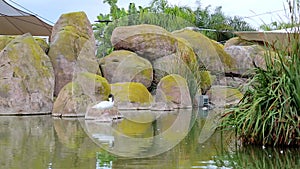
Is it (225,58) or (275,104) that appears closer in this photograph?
(275,104)

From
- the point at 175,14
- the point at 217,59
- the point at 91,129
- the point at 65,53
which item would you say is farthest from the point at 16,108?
the point at 175,14

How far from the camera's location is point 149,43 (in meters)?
17.2

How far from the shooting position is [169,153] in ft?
19.5

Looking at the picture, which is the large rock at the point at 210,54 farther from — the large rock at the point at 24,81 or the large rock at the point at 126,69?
the large rock at the point at 24,81

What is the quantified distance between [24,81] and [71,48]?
7.32ft

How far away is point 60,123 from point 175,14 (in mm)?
15730

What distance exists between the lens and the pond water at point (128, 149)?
524 centimetres

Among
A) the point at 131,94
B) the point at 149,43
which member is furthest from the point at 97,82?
the point at 149,43

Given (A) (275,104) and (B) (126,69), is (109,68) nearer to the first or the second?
(B) (126,69)

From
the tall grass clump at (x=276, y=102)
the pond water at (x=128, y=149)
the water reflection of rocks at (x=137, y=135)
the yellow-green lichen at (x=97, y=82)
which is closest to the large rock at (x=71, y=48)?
the yellow-green lichen at (x=97, y=82)

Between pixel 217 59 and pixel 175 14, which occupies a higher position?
pixel 175 14

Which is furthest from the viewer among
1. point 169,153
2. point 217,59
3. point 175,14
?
point 175,14

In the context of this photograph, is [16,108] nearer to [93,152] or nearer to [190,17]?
[93,152]

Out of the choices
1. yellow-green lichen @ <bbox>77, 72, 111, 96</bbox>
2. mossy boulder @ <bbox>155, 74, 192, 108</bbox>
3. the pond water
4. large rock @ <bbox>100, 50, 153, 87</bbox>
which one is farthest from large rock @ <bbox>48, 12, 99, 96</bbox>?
the pond water
